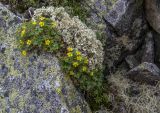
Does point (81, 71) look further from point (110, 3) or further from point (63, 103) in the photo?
point (110, 3)

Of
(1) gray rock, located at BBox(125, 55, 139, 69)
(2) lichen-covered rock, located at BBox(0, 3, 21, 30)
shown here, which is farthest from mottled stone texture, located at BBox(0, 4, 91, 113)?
(1) gray rock, located at BBox(125, 55, 139, 69)

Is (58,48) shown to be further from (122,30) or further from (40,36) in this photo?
(122,30)

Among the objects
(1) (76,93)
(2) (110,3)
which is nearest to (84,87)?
(1) (76,93)

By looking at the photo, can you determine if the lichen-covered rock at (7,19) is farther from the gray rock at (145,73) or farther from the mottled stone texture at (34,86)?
the gray rock at (145,73)

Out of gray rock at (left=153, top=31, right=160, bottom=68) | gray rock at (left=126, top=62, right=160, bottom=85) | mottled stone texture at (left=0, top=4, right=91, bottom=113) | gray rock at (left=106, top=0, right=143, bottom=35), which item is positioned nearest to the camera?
mottled stone texture at (left=0, top=4, right=91, bottom=113)

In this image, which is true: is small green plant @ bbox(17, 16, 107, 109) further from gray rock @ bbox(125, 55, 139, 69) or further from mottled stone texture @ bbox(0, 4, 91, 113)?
gray rock @ bbox(125, 55, 139, 69)
